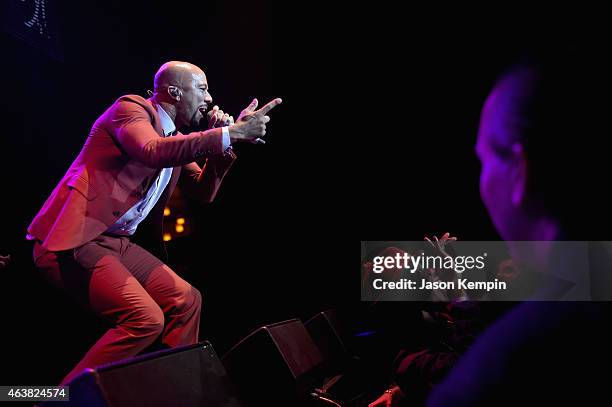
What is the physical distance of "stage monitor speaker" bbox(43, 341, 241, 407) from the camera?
4.76 feet

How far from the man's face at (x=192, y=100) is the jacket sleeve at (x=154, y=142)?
1.35 feet

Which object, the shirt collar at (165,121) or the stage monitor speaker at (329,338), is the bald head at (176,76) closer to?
the shirt collar at (165,121)

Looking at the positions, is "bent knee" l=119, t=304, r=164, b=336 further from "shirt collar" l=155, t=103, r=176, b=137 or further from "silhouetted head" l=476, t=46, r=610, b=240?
"silhouetted head" l=476, t=46, r=610, b=240

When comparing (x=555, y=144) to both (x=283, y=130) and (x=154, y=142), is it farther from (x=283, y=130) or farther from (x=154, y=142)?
(x=283, y=130)

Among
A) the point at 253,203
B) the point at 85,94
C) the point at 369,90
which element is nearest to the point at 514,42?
the point at 369,90

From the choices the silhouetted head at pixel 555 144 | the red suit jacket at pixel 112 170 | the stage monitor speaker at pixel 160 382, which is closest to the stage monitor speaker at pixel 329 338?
the red suit jacket at pixel 112 170

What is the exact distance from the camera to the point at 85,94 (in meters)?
4.21

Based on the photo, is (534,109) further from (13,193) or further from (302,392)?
(13,193)

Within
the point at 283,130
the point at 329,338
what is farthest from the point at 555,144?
the point at 283,130

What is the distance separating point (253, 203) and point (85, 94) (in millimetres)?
2666

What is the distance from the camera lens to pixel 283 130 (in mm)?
6500

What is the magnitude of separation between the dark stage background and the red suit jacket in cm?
131

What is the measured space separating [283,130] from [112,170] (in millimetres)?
4060

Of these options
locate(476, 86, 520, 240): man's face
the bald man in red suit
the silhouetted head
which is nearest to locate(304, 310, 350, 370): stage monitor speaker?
the bald man in red suit
